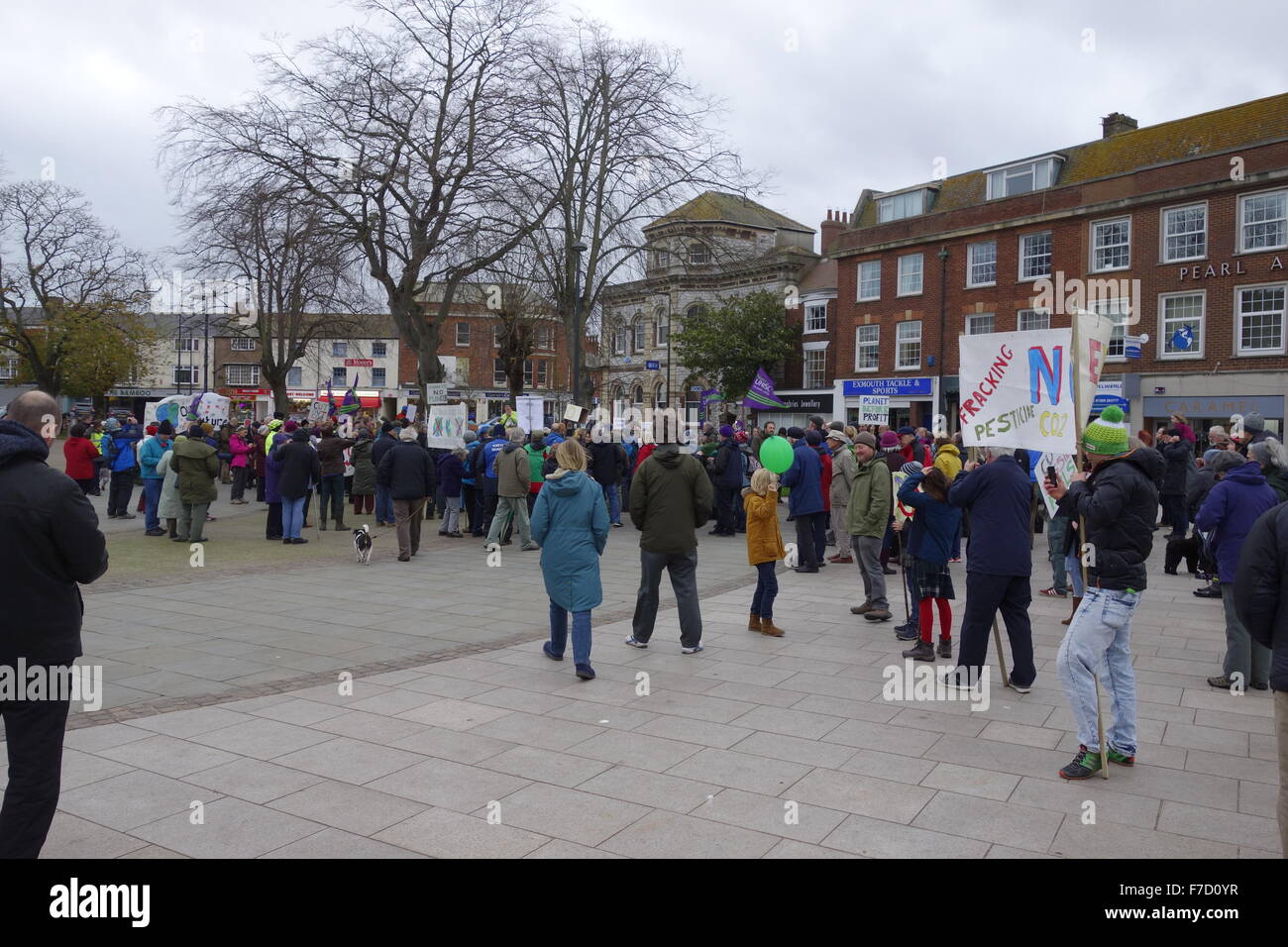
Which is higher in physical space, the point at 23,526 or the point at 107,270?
the point at 107,270

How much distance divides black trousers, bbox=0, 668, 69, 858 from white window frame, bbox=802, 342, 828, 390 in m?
41.5

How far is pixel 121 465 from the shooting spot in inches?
696

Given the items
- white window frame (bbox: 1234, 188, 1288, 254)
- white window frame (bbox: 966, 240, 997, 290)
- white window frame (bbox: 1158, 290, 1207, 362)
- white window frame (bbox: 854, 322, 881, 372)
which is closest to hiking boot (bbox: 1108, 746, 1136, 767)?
white window frame (bbox: 1234, 188, 1288, 254)

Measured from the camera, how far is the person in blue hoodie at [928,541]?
7.74 metres

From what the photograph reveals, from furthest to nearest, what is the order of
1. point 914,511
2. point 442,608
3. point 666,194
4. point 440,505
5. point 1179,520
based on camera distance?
point 666,194, point 440,505, point 1179,520, point 442,608, point 914,511

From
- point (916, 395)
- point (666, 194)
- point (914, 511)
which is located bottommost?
point (914, 511)

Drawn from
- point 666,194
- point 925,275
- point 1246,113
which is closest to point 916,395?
point 925,275

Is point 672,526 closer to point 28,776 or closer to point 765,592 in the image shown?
point 765,592

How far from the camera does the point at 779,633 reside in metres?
8.85

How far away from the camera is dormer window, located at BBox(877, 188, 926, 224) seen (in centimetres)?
3919

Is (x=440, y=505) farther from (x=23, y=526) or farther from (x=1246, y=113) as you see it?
(x=1246, y=113)

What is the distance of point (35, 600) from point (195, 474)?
11.8 m

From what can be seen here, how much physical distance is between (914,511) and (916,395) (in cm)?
3112

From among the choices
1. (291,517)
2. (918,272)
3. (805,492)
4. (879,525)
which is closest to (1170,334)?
(918,272)
